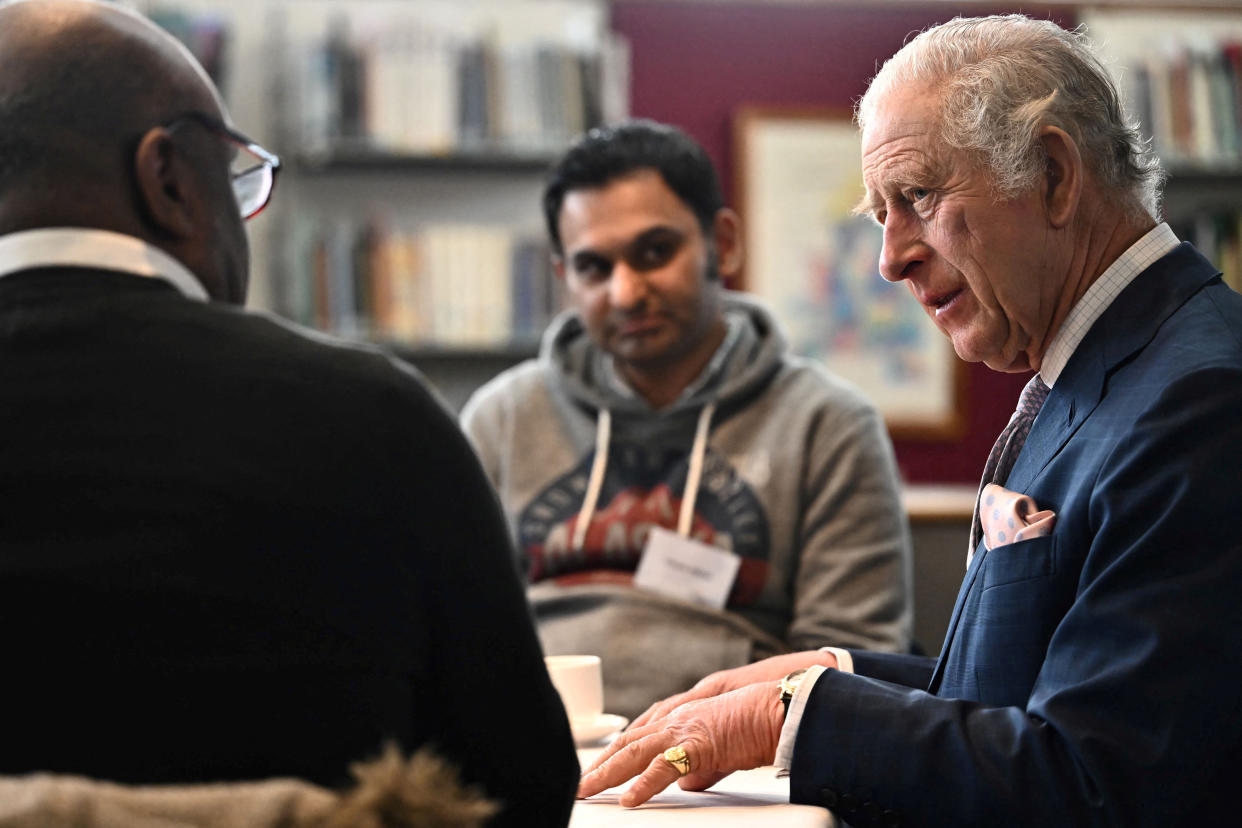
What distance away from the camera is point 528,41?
15.3 ft

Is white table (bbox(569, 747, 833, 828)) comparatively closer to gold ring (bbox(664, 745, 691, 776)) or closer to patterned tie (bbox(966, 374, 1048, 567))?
gold ring (bbox(664, 745, 691, 776))

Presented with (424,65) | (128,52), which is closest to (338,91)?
(424,65)

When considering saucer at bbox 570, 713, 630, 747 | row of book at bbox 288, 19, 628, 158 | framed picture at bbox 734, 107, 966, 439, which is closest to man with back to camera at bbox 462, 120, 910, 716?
saucer at bbox 570, 713, 630, 747

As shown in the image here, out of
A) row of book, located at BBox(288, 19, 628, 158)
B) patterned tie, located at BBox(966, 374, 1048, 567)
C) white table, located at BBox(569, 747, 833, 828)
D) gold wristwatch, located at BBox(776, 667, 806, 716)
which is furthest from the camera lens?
row of book, located at BBox(288, 19, 628, 158)

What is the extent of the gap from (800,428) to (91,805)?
1.53 meters

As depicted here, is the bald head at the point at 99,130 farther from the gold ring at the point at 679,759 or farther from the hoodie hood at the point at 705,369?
the hoodie hood at the point at 705,369

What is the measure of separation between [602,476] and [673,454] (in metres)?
0.12

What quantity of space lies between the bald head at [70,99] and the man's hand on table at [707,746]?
2.10 ft

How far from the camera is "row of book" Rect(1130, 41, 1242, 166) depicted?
504 centimetres

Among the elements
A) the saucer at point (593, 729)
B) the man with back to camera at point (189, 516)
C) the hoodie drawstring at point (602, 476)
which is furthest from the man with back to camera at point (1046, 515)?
the hoodie drawstring at point (602, 476)

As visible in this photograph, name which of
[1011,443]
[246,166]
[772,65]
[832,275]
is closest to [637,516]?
[1011,443]

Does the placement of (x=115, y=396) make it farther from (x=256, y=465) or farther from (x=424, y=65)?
(x=424, y=65)

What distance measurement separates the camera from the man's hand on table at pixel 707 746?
119cm

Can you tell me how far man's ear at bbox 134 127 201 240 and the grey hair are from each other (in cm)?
71
